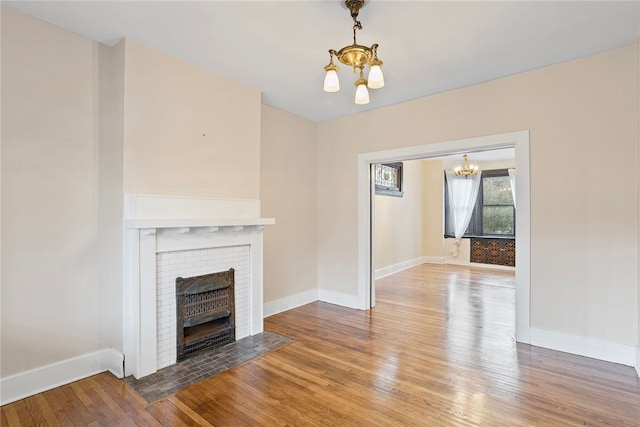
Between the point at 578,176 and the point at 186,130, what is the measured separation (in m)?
3.66

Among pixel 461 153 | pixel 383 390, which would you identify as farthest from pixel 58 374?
pixel 461 153

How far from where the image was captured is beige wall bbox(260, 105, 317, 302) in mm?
→ 4039

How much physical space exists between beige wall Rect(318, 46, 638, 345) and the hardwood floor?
49cm

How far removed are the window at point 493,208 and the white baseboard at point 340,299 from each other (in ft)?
16.2

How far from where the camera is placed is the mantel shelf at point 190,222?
2.38m

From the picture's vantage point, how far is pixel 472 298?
191 inches

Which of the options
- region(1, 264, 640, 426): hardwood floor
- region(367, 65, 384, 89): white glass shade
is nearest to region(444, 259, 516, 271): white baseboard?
region(1, 264, 640, 426): hardwood floor

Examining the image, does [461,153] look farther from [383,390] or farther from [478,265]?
[478,265]

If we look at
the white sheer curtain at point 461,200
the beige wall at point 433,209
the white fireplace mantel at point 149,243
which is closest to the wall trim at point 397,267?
the beige wall at point 433,209

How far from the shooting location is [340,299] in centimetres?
450

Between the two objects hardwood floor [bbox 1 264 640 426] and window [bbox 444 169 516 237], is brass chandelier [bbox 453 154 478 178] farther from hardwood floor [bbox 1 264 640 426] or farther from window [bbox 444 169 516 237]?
hardwood floor [bbox 1 264 640 426]

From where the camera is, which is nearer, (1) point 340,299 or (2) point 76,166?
(2) point 76,166

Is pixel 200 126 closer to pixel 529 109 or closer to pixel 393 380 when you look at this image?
pixel 393 380

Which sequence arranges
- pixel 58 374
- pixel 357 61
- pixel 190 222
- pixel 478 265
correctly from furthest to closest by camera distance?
pixel 478 265, pixel 190 222, pixel 58 374, pixel 357 61
